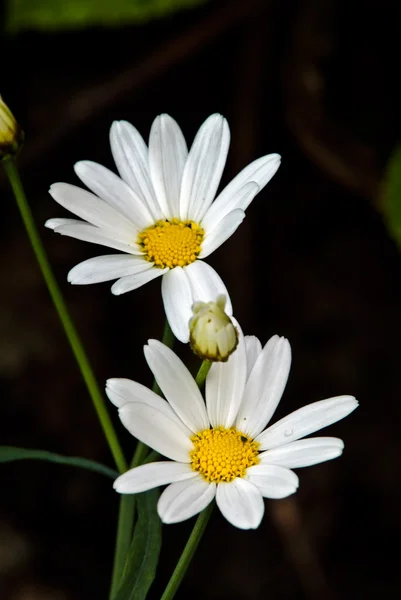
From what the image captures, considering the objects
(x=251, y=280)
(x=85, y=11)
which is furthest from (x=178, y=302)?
(x=251, y=280)

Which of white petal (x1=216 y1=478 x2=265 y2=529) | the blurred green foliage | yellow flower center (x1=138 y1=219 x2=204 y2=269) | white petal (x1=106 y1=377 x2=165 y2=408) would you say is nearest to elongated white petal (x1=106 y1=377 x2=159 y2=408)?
white petal (x1=106 y1=377 x2=165 y2=408)

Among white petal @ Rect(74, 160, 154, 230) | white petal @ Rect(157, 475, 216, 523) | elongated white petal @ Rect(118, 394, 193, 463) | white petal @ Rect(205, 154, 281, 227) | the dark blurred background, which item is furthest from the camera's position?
the dark blurred background

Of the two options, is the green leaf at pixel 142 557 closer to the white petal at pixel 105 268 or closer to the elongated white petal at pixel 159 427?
the elongated white petal at pixel 159 427

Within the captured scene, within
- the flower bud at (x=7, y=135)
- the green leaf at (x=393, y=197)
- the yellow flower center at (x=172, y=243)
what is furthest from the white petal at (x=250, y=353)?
the green leaf at (x=393, y=197)

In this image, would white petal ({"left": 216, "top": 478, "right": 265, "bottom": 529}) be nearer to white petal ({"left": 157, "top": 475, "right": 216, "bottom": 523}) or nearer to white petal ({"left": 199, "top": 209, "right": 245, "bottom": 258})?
white petal ({"left": 157, "top": 475, "right": 216, "bottom": 523})

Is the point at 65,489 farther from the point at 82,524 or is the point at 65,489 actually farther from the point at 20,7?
the point at 20,7

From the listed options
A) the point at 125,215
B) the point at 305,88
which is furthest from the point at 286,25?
the point at 125,215

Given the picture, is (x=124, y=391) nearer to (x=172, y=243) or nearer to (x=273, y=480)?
(x=273, y=480)
